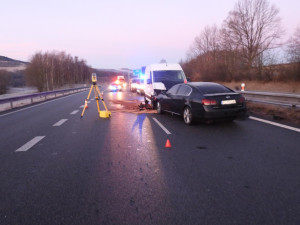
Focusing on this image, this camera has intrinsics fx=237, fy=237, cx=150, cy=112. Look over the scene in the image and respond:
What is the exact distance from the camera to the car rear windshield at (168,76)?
14.4 meters

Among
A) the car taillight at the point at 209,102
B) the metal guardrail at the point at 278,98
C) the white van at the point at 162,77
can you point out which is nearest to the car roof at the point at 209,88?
the car taillight at the point at 209,102

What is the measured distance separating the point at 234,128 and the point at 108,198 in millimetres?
5689

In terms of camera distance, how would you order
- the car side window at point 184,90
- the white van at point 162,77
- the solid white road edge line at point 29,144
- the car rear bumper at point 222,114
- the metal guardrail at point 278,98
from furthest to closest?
the white van at point 162,77
the metal guardrail at point 278,98
the car side window at point 184,90
the car rear bumper at point 222,114
the solid white road edge line at point 29,144

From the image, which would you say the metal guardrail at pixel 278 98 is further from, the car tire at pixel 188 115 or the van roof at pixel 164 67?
the van roof at pixel 164 67

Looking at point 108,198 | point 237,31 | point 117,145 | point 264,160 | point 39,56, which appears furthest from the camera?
point 39,56

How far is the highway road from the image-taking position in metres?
2.83

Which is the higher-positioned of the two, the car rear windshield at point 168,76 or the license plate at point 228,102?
the car rear windshield at point 168,76

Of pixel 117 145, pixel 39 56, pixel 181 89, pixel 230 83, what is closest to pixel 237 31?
pixel 230 83

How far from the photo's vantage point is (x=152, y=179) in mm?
3871

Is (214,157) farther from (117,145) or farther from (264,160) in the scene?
(117,145)

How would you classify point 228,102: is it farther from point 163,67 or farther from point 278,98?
point 163,67

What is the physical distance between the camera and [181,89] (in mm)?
9477

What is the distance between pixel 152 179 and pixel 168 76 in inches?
443

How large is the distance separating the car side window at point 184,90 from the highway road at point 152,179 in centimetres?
233
